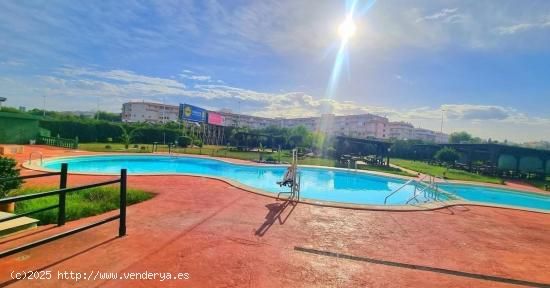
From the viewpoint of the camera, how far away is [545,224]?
8133mm

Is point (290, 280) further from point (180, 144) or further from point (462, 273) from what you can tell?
point (180, 144)

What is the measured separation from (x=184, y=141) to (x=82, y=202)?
26705 millimetres

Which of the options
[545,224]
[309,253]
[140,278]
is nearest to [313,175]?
[545,224]

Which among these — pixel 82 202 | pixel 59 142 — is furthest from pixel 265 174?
pixel 59 142

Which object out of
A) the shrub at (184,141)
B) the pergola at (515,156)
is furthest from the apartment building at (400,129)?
the shrub at (184,141)

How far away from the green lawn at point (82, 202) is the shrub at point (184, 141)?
2509 cm

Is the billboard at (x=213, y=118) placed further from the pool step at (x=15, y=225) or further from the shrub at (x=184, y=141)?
the pool step at (x=15, y=225)

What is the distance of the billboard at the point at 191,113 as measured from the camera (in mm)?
40375

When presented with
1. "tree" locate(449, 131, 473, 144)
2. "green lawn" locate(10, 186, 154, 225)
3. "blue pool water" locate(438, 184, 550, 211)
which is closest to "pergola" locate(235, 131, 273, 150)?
"blue pool water" locate(438, 184, 550, 211)

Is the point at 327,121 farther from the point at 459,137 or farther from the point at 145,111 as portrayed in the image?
the point at 145,111

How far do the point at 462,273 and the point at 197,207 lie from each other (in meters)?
5.56

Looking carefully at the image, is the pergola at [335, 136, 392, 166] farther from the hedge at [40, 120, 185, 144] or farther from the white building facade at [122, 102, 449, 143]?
the white building facade at [122, 102, 449, 143]

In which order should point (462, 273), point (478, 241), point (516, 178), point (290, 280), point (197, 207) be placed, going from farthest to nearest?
point (516, 178), point (197, 207), point (478, 241), point (462, 273), point (290, 280)

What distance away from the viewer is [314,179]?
16984 mm
